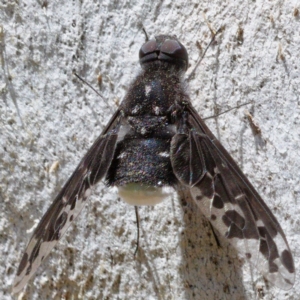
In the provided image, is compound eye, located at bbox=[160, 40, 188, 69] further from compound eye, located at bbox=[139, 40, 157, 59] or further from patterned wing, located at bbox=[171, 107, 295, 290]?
patterned wing, located at bbox=[171, 107, 295, 290]

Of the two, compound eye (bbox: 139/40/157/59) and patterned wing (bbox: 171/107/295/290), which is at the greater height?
compound eye (bbox: 139/40/157/59)

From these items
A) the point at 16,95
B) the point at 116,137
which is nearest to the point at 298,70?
the point at 116,137

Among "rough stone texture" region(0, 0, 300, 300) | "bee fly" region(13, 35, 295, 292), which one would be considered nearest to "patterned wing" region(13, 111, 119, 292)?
"bee fly" region(13, 35, 295, 292)

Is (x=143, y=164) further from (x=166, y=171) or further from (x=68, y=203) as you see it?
(x=68, y=203)

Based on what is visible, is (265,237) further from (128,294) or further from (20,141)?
(20,141)

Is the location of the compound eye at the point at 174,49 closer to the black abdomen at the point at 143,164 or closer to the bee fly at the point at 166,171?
the bee fly at the point at 166,171

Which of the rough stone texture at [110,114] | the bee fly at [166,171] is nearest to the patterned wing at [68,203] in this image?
the bee fly at [166,171]

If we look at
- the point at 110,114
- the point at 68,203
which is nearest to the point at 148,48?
the point at 110,114
